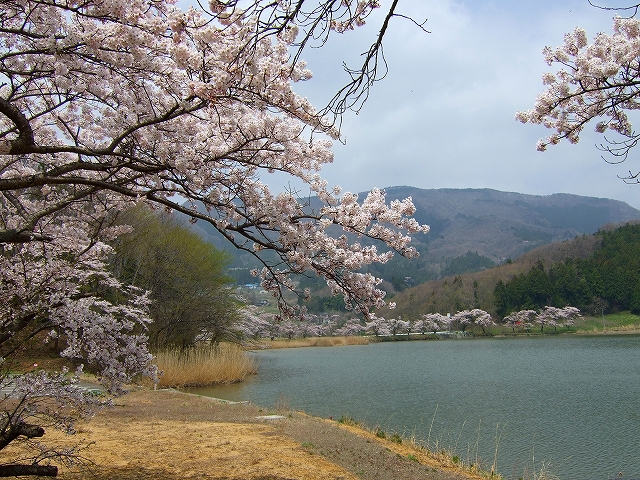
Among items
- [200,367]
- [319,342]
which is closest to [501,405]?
[200,367]

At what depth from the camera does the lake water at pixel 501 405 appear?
9.64m

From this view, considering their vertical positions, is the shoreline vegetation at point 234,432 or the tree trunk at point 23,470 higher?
the tree trunk at point 23,470

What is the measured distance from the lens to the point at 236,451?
697cm

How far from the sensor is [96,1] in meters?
3.60

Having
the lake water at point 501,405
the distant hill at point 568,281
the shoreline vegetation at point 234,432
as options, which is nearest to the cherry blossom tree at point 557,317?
the distant hill at point 568,281

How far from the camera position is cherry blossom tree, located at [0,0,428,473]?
3.67 meters

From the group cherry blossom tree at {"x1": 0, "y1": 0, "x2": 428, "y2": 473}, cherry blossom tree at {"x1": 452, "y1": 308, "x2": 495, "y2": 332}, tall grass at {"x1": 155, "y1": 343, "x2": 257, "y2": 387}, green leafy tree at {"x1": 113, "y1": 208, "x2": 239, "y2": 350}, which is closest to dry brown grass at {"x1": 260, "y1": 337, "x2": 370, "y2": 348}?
cherry blossom tree at {"x1": 452, "y1": 308, "x2": 495, "y2": 332}

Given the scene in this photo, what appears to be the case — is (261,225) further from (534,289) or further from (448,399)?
(534,289)

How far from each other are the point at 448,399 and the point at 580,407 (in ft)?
12.6

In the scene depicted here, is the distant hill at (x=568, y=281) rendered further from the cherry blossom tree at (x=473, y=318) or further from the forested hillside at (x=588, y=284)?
the cherry blossom tree at (x=473, y=318)

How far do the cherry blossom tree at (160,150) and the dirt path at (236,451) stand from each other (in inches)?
58.1

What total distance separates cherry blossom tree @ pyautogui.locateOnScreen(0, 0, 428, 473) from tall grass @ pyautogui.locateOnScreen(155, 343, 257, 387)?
13.0 meters

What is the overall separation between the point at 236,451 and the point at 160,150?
4444 mm

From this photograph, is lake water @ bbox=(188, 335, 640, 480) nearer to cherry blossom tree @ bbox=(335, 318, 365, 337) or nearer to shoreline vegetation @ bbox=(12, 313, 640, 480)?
shoreline vegetation @ bbox=(12, 313, 640, 480)
